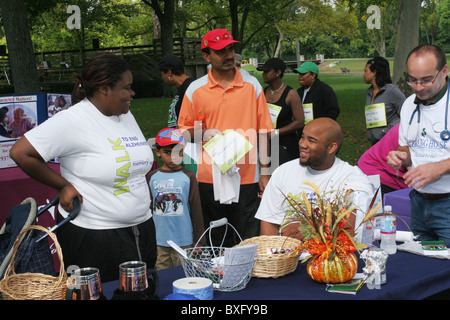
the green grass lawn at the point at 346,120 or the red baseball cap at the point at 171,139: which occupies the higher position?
the red baseball cap at the point at 171,139

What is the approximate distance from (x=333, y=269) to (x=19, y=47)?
8.14 m

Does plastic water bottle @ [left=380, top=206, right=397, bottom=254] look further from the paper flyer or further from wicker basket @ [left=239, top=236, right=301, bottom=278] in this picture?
the paper flyer

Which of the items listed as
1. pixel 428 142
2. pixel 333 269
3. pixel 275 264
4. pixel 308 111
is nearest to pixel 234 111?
pixel 428 142

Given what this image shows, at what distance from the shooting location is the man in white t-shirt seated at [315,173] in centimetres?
335

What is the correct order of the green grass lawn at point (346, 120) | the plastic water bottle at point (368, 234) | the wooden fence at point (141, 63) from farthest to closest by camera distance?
the wooden fence at point (141, 63) → the green grass lawn at point (346, 120) → the plastic water bottle at point (368, 234)

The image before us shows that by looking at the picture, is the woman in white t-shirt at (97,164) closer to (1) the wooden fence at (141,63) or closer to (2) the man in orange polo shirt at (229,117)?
(2) the man in orange polo shirt at (229,117)

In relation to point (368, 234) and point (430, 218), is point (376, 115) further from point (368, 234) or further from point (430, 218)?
point (368, 234)

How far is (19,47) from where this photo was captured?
29.6ft

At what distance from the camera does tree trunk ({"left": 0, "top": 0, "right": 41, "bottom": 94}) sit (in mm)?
8867

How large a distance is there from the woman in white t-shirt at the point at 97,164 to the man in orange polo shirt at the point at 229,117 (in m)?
1.24

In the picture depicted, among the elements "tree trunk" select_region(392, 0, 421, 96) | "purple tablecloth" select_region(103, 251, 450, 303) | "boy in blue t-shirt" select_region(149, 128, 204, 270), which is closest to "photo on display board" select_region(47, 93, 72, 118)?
"boy in blue t-shirt" select_region(149, 128, 204, 270)

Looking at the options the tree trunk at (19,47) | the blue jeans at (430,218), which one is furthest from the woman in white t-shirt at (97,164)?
the tree trunk at (19,47)

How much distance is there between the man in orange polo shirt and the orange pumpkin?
1720 millimetres
